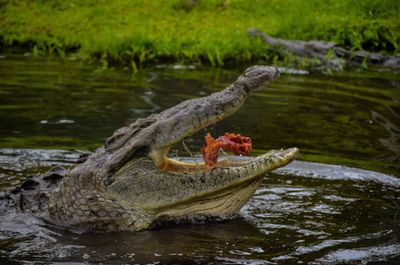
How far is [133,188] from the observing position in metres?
5.23

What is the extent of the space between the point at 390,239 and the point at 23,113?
588 centimetres

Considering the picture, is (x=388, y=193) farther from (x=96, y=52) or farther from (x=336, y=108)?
(x=96, y=52)

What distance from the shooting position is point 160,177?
5.18 meters

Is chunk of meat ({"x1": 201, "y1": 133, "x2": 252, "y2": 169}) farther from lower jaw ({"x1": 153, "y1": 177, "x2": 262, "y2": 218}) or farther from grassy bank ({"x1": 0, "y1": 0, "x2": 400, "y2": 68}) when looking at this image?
grassy bank ({"x1": 0, "y1": 0, "x2": 400, "y2": 68})

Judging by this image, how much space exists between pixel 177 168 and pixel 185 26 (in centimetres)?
1102

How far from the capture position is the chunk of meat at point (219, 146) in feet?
17.4

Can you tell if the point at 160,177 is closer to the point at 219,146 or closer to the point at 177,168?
the point at 177,168

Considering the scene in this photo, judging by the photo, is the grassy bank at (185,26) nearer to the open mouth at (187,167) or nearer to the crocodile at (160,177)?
the crocodile at (160,177)

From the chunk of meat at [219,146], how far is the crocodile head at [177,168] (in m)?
0.09

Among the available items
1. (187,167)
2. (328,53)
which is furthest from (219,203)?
(328,53)

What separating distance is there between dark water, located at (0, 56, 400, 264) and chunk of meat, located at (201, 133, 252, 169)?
1.58ft

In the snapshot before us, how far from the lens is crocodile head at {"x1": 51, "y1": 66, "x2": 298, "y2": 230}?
5.03m

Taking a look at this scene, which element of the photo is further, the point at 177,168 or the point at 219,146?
the point at 177,168

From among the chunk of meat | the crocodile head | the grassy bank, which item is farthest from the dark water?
the grassy bank
